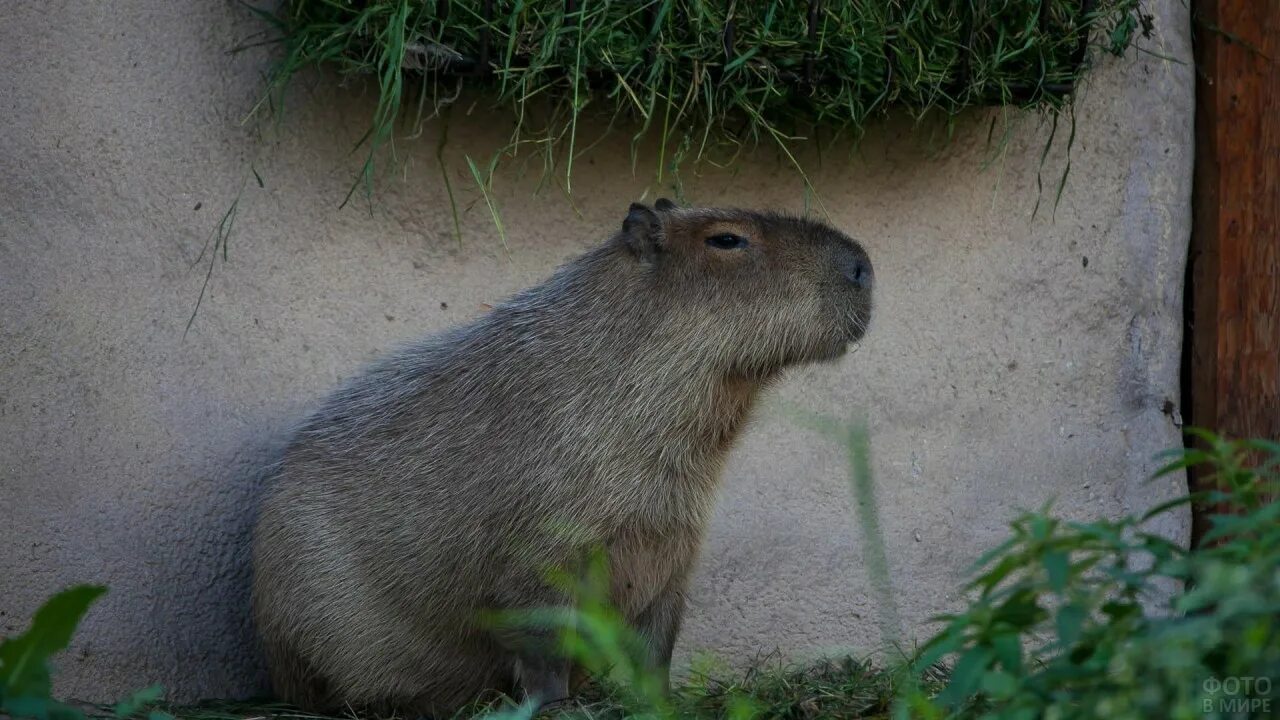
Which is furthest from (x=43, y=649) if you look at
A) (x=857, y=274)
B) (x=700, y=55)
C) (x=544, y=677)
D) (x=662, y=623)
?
(x=700, y=55)

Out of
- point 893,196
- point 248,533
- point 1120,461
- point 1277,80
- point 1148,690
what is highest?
point 1277,80

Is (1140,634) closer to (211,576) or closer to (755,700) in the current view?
(755,700)

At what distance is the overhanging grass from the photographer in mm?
4059

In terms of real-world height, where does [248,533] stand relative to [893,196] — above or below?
below

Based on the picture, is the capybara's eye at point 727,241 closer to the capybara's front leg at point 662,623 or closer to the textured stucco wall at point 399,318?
the textured stucco wall at point 399,318

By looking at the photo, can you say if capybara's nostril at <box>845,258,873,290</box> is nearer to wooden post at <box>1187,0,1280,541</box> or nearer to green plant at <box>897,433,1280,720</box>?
wooden post at <box>1187,0,1280,541</box>

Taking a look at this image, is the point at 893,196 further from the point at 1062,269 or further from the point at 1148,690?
the point at 1148,690

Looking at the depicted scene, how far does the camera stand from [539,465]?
12.7 ft

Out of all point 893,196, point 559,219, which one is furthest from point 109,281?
point 893,196

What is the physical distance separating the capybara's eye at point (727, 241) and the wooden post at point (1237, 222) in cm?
199

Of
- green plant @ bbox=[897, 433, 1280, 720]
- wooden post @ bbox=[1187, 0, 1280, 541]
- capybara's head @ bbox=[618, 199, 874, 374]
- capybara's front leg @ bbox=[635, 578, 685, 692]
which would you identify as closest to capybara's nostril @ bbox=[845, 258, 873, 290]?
capybara's head @ bbox=[618, 199, 874, 374]

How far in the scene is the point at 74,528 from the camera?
403 cm

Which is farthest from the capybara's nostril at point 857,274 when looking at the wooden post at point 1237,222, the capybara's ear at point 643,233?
the wooden post at point 1237,222

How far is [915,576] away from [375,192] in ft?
7.32
